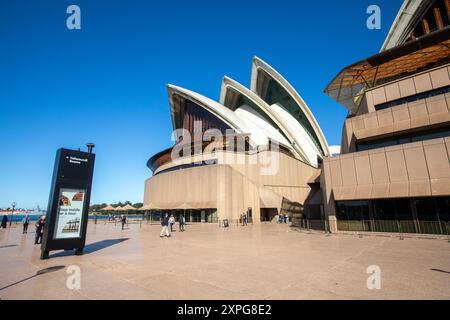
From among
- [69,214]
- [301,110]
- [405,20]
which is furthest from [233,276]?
[301,110]

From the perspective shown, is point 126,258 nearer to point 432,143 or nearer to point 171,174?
point 432,143

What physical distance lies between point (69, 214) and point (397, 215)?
19.0m

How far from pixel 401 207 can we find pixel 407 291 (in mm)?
13346

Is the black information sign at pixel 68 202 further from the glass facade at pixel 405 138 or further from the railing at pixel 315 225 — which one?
the glass facade at pixel 405 138

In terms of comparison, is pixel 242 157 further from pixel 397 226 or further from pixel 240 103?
pixel 240 103

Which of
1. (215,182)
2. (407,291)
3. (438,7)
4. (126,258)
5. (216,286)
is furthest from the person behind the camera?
(215,182)

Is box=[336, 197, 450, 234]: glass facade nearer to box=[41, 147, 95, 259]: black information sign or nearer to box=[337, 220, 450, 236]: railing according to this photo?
box=[337, 220, 450, 236]: railing

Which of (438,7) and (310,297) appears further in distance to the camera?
(438,7)

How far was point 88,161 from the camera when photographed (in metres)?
10.5

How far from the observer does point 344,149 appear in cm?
2453

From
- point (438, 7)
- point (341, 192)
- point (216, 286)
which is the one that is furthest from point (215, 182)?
point (438, 7)

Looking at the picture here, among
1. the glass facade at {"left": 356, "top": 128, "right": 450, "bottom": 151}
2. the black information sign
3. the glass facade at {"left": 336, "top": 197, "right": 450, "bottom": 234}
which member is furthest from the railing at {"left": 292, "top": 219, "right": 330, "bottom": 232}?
the black information sign

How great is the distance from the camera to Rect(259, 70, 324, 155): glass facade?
4962 centimetres
